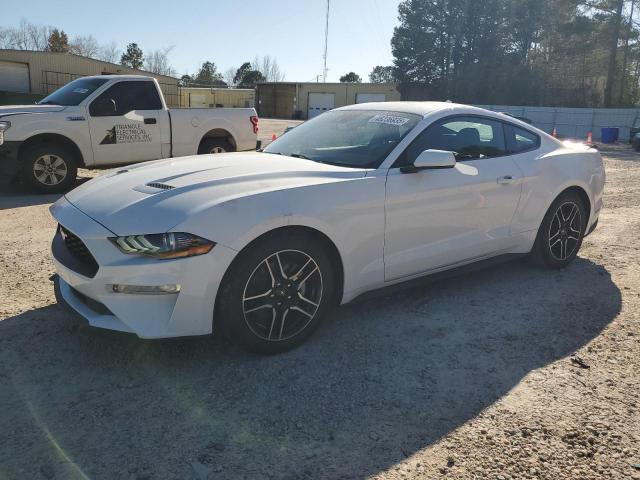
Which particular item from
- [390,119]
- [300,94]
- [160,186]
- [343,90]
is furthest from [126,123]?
[300,94]

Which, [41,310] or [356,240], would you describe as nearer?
[356,240]

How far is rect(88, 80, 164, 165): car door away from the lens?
876 centimetres

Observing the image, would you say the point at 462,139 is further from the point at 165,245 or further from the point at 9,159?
the point at 9,159

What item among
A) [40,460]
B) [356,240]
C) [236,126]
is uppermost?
[236,126]

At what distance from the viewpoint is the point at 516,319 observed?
13.5 ft

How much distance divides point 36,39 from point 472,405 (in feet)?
278

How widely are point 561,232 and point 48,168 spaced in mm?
7413

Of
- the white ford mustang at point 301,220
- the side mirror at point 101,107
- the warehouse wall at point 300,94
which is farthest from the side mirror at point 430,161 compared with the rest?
the warehouse wall at point 300,94

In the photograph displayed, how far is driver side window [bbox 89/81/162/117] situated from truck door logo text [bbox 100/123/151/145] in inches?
9.0

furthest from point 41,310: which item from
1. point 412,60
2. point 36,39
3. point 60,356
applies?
point 36,39

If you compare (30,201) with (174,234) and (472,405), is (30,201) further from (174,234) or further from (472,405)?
(472,405)

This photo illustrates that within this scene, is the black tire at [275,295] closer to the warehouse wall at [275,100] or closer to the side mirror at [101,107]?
the side mirror at [101,107]

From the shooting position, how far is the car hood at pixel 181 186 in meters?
3.02

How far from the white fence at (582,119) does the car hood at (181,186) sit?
32.3 m
